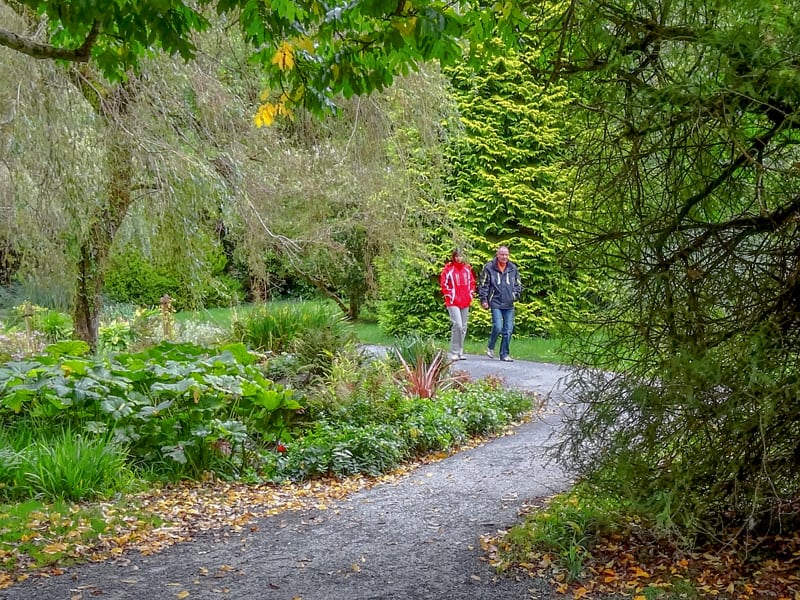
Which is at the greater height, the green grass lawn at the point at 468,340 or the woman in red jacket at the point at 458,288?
the woman in red jacket at the point at 458,288

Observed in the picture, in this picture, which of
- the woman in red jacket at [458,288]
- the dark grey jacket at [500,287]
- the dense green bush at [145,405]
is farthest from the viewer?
the woman in red jacket at [458,288]

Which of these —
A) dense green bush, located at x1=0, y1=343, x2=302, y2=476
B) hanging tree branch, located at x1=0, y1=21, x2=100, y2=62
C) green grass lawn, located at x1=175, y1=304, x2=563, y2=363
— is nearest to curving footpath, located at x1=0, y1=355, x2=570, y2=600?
dense green bush, located at x1=0, y1=343, x2=302, y2=476

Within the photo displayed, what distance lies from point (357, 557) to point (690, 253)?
225cm

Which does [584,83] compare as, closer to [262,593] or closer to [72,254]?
[262,593]

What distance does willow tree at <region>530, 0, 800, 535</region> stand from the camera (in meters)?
3.21

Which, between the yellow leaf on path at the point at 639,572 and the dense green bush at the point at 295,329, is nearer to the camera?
the yellow leaf on path at the point at 639,572

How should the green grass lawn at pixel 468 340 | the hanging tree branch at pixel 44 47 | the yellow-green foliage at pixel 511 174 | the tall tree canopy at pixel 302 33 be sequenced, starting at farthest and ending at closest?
1. the yellow-green foliage at pixel 511 174
2. the green grass lawn at pixel 468 340
3. the hanging tree branch at pixel 44 47
4. the tall tree canopy at pixel 302 33

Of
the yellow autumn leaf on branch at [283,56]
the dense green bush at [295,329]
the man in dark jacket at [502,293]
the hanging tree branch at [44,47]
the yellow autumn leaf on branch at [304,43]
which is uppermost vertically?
the yellow autumn leaf on branch at [304,43]

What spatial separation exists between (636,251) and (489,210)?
11.5 meters

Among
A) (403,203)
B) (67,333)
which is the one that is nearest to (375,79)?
(403,203)

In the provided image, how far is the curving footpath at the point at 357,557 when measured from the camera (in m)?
3.67

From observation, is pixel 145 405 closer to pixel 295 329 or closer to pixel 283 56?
pixel 283 56

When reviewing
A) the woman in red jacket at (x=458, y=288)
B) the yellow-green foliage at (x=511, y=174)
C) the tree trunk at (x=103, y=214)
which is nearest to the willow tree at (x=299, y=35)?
the tree trunk at (x=103, y=214)

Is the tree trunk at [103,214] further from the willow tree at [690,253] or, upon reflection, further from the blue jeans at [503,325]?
the blue jeans at [503,325]
